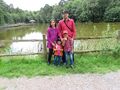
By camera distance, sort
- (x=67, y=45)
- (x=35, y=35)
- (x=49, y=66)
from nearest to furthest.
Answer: (x=67, y=45)
(x=49, y=66)
(x=35, y=35)

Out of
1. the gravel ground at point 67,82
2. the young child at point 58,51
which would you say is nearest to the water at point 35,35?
the young child at point 58,51

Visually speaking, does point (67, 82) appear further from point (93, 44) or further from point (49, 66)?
point (93, 44)

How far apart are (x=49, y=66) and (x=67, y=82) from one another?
4.74 feet

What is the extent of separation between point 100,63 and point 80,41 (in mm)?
1592

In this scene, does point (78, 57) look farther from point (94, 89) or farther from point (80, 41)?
point (94, 89)

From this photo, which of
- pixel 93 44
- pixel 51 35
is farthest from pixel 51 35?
pixel 93 44

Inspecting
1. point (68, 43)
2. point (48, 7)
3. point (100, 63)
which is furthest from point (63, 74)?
point (48, 7)

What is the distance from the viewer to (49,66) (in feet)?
25.1

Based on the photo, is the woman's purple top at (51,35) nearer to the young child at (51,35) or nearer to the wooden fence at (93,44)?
the young child at (51,35)

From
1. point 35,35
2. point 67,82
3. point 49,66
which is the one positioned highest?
point 49,66

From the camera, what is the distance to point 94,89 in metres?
5.77

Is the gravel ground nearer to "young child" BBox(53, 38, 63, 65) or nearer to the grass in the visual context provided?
the grass

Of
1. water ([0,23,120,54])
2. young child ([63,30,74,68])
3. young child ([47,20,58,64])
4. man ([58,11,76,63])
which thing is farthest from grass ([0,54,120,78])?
water ([0,23,120,54])

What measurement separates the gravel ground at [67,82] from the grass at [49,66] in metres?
0.33
